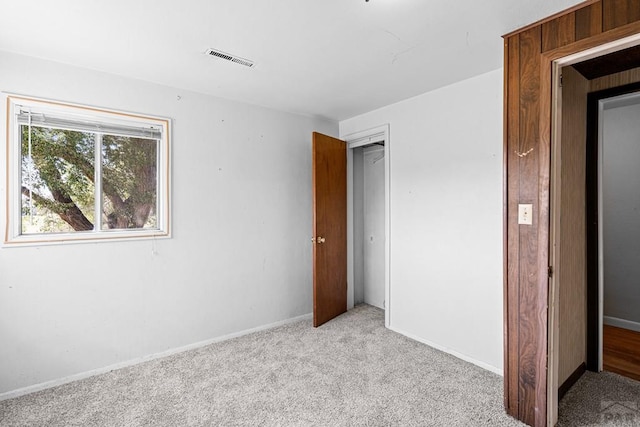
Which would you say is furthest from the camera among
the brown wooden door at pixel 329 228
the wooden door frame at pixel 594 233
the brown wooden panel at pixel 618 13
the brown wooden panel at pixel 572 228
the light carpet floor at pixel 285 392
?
the brown wooden door at pixel 329 228

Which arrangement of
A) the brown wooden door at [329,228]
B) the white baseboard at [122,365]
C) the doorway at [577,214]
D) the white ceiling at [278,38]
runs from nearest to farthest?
the white ceiling at [278,38] < the doorway at [577,214] < the white baseboard at [122,365] < the brown wooden door at [329,228]

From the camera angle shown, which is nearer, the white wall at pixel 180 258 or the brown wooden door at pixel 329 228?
the white wall at pixel 180 258

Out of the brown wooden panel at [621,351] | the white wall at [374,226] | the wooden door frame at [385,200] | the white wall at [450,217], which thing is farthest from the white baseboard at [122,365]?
the brown wooden panel at [621,351]

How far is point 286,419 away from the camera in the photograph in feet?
6.31

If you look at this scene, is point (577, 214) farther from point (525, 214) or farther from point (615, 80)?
point (615, 80)

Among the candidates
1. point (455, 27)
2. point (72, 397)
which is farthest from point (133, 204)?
point (455, 27)

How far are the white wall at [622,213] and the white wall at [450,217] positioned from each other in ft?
6.08

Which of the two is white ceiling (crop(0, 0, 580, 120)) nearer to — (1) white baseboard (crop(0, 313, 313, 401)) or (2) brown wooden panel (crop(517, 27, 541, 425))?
(2) brown wooden panel (crop(517, 27, 541, 425))

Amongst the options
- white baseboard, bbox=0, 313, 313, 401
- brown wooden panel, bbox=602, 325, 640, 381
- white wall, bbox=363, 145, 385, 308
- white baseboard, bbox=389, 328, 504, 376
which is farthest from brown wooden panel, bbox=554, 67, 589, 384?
white baseboard, bbox=0, 313, 313, 401

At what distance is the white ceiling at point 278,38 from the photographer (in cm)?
169

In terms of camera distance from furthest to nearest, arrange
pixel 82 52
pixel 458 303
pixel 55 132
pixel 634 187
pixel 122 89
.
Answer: pixel 634 187 < pixel 458 303 < pixel 122 89 < pixel 55 132 < pixel 82 52

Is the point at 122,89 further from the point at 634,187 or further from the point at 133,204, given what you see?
the point at 634,187

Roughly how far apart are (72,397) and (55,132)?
6.21 ft

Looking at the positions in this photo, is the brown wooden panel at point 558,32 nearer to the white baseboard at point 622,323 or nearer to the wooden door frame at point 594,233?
the wooden door frame at point 594,233
